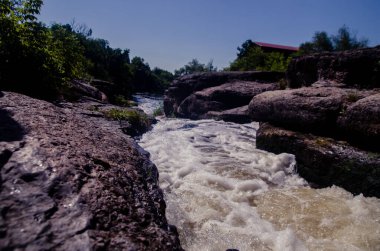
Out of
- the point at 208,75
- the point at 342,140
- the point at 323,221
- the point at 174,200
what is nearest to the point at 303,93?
the point at 342,140

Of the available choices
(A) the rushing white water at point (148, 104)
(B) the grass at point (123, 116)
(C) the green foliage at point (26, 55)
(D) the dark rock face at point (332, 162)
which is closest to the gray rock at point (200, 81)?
(A) the rushing white water at point (148, 104)

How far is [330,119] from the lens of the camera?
19.5 ft

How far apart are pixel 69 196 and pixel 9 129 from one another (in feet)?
4.20

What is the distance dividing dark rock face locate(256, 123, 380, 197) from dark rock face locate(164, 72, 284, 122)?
942cm

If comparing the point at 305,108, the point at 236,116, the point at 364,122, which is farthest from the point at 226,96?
the point at 364,122

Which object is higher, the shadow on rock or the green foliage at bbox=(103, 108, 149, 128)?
the shadow on rock

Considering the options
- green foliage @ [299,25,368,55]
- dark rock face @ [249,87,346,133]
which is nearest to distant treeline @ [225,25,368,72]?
green foliage @ [299,25,368,55]

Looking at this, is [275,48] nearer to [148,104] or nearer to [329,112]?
[148,104]

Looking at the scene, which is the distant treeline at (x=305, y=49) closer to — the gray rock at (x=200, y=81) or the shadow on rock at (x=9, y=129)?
the gray rock at (x=200, y=81)

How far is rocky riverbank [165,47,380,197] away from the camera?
4844 mm

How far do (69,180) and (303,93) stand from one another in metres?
6.05

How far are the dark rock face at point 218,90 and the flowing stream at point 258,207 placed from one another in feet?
31.4

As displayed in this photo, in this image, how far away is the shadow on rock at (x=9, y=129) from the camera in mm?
2598

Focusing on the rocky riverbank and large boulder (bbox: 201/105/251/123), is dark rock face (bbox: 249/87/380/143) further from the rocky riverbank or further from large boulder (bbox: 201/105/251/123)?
large boulder (bbox: 201/105/251/123)
